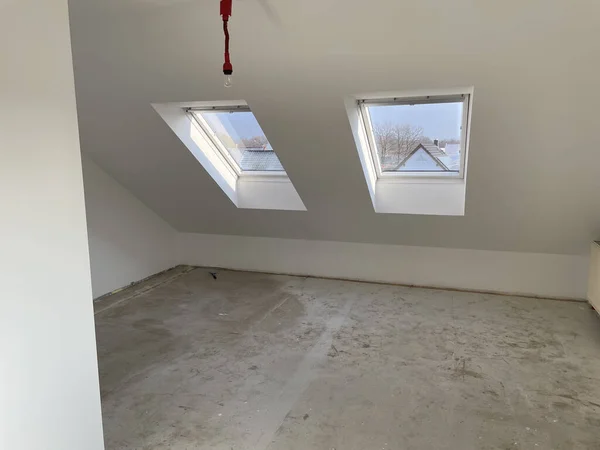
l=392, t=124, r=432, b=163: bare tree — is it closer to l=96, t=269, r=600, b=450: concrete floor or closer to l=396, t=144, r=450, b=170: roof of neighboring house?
l=396, t=144, r=450, b=170: roof of neighboring house

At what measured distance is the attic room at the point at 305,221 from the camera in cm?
161

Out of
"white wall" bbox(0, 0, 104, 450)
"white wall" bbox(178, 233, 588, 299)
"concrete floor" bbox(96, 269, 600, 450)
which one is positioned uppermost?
"white wall" bbox(0, 0, 104, 450)

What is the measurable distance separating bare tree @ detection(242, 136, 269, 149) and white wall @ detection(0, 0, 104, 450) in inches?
100

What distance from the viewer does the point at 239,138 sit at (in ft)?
13.7

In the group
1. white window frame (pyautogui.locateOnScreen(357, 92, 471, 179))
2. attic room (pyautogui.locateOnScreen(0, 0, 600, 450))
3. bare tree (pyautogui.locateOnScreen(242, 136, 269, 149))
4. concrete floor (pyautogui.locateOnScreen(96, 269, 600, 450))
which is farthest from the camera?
bare tree (pyautogui.locateOnScreen(242, 136, 269, 149))

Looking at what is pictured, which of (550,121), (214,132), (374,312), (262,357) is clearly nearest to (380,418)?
(262,357)

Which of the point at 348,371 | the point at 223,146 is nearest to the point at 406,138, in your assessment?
the point at 223,146

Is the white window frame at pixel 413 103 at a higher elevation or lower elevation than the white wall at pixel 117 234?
higher

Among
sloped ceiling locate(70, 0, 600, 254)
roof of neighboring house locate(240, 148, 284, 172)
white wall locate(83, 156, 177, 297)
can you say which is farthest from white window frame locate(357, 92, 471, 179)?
white wall locate(83, 156, 177, 297)

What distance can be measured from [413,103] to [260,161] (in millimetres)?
1697

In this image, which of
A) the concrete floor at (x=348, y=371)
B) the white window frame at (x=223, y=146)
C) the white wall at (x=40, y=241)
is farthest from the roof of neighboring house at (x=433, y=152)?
the white wall at (x=40, y=241)

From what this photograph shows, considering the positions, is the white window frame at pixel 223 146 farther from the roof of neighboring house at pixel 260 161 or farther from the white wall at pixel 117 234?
the white wall at pixel 117 234

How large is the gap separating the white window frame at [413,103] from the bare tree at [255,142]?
39.4 inches

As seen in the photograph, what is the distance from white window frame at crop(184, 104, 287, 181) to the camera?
Answer: 368 centimetres
